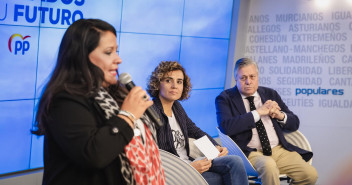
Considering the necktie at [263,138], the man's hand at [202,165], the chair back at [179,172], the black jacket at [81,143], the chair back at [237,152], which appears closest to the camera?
the black jacket at [81,143]

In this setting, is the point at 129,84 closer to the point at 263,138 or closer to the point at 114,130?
the point at 114,130

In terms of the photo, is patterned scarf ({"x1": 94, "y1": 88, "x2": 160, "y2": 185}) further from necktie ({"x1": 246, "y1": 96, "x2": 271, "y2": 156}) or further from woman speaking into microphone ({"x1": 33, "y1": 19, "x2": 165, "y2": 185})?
necktie ({"x1": 246, "y1": 96, "x2": 271, "y2": 156})

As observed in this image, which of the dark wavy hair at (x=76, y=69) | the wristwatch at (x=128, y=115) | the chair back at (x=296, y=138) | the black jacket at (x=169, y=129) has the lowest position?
the chair back at (x=296, y=138)

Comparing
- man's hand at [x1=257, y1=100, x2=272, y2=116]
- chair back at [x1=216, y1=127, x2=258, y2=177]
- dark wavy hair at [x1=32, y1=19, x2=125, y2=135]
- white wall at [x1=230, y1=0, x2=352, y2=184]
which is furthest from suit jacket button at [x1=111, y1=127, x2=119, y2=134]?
white wall at [x1=230, y1=0, x2=352, y2=184]

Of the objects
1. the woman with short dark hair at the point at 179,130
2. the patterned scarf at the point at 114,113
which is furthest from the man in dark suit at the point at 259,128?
the patterned scarf at the point at 114,113

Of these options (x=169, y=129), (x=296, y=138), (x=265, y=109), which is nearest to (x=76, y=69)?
(x=169, y=129)

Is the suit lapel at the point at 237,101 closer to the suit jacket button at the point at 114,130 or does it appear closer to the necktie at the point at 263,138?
the necktie at the point at 263,138

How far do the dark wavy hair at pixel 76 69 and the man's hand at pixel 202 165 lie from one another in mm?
1584

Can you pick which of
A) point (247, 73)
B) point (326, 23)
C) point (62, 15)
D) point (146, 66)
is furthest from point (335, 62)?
point (62, 15)

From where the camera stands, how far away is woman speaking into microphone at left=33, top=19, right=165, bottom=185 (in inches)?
67.2

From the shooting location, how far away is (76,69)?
1835mm

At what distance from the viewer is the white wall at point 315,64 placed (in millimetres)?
5172

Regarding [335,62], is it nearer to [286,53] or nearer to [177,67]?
[286,53]

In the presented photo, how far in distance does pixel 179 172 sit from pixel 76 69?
54.1 inches
